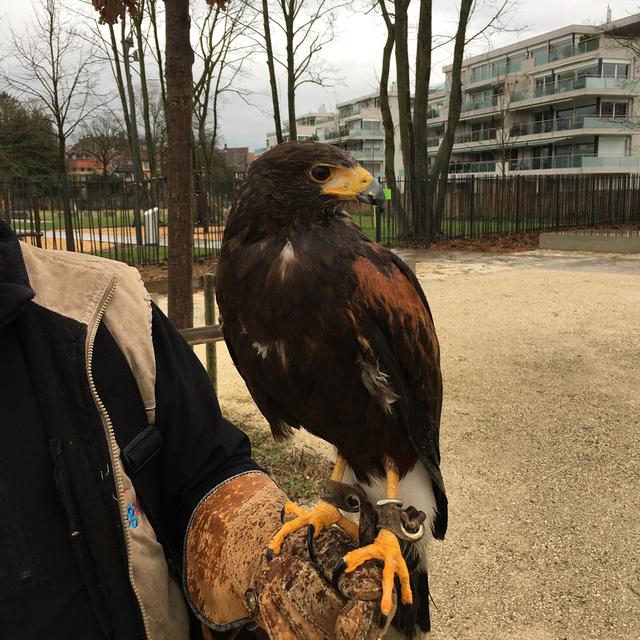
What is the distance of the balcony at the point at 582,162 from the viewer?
147 ft

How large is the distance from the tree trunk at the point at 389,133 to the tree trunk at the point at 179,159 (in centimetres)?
1371

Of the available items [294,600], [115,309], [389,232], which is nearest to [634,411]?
[294,600]

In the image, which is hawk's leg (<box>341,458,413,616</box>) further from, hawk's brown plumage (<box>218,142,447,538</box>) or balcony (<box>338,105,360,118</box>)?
balcony (<box>338,105,360,118</box>)

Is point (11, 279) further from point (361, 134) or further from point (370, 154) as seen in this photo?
point (361, 134)

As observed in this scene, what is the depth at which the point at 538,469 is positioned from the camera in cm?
427

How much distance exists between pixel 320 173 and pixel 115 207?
14583mm

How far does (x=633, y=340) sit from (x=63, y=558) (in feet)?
24.3

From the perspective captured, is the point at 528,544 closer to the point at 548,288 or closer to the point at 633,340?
the point at 633,340

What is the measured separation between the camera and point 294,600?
1.43 m

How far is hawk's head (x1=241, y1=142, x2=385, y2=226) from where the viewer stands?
5.18ft

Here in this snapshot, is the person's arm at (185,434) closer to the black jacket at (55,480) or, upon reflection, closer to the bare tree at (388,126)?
the black jacket at (55,480)

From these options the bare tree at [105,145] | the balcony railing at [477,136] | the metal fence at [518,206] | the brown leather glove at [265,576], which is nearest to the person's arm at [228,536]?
the brown leather glove at [265,576]

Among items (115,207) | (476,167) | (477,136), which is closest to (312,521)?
(115,207)

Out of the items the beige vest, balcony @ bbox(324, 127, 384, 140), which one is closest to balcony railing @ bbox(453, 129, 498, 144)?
balcony @ bbox(324, 127, 384, 140)
